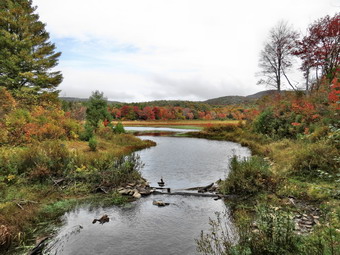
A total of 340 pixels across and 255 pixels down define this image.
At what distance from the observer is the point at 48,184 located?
37.7 ft

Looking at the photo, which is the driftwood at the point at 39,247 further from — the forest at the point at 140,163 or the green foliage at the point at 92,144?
the green foliage at the point at 92,144

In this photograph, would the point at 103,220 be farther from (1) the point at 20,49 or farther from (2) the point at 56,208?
(1) the point at 20,49

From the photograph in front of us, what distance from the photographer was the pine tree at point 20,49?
26.5 metres

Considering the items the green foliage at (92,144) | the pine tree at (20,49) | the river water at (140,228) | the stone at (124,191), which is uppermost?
the pine tree at (20,49)

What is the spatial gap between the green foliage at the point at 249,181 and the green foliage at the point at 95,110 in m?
21.8

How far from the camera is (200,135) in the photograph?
45.4 meters

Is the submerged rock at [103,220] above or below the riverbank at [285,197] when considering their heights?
below

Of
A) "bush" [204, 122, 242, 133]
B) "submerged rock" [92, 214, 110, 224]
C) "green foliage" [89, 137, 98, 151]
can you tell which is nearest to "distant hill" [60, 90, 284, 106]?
"bush" [204, 122, 242, 133]

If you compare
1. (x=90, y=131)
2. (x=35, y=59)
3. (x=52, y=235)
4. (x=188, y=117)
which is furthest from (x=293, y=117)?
(x=188, y=117)

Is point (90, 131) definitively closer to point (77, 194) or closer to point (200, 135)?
point (77, 194)

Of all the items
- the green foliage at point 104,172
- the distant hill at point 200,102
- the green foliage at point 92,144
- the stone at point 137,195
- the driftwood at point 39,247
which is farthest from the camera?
the distant hill at point 200,102

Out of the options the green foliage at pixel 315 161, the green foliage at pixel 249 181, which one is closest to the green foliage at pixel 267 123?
the green foliage at pixel 315 161

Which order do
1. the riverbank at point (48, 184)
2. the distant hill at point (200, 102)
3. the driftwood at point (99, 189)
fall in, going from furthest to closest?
the distant hill at point (200, 102) < the driftwood at point (99, 189) < the riverbank at point (48, 184)

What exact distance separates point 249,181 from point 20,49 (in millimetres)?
29474
